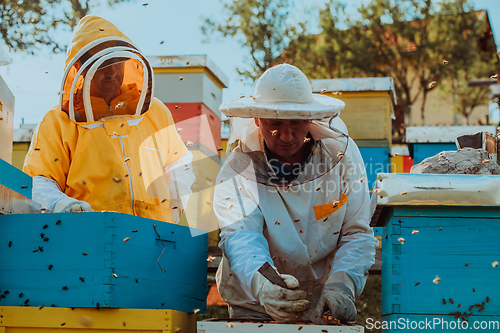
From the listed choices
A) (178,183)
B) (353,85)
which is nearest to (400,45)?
(353,85)

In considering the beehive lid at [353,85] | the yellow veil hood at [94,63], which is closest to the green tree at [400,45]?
the beehive lid at [353,85]

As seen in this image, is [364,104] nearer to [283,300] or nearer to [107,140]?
[107,140]

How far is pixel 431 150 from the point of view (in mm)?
4773

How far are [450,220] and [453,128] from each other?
10.3ft

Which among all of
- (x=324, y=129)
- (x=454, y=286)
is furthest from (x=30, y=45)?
(x=454, y=286)

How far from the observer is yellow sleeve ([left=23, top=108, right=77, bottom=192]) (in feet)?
8.03

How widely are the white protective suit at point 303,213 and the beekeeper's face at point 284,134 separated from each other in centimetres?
7

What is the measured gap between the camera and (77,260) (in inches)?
72.4

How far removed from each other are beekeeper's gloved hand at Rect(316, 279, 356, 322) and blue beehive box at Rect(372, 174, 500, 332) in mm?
145

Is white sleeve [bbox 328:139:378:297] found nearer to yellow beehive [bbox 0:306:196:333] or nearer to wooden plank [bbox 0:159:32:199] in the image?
yellow beehive [bbox 0:306:196:333]

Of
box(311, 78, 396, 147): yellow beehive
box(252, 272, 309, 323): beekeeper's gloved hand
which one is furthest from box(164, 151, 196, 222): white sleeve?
box(311, 78, 396, 147): yellow beehive

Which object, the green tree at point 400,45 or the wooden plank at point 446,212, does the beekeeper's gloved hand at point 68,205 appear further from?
the green tree at point 400,45

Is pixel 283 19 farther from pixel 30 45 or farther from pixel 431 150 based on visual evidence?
pixel 431 150

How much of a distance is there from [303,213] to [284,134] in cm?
34
